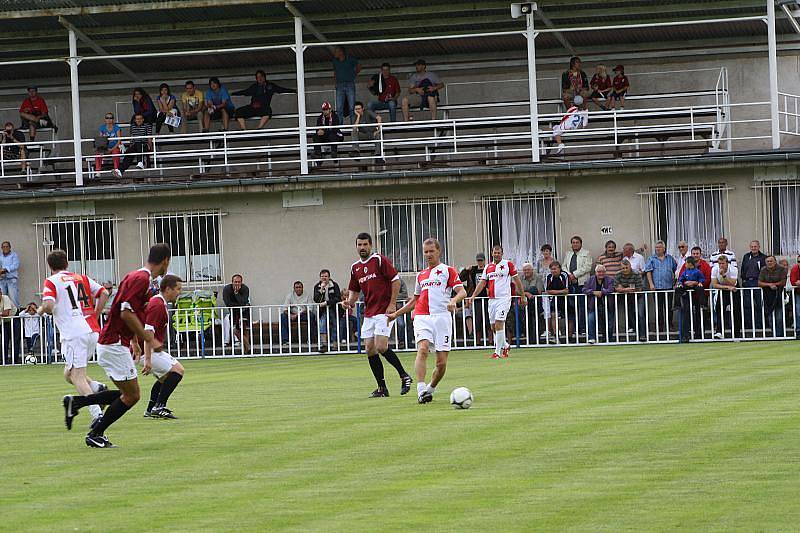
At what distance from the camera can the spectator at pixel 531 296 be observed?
2703 cm

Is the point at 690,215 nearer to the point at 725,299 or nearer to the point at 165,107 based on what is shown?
the point at 725,299

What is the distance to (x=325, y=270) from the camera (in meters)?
28.3

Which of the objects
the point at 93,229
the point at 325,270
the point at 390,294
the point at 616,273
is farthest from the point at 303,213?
the point at 390,294

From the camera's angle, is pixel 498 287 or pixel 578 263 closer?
pixel 498 287

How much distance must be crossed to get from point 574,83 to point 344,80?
521 cm

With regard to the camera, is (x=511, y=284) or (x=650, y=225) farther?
(x=650, y=225)

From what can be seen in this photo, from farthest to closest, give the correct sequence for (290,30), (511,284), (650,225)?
(290,30), (650,225), (511,284)

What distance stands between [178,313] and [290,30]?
23.7ft

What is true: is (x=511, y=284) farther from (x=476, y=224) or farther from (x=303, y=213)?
(x=303, y=213)

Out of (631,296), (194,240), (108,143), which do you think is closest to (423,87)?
(194,240)

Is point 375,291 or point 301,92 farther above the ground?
point 301,92

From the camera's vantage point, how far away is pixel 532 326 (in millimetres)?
27438

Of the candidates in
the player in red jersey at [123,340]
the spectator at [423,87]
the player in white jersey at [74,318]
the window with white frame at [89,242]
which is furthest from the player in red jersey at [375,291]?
the window with white frame at [89,242]

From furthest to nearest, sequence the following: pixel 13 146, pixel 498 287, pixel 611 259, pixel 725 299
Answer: pixel 13 146 < pixel 611 259 < pixel 725 299 < pixel 498 287
